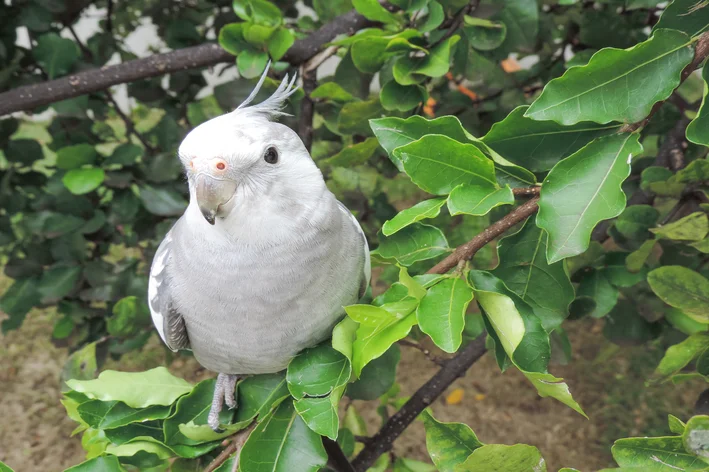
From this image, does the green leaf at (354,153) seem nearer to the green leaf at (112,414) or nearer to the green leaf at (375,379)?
the green leaf at (375,379)

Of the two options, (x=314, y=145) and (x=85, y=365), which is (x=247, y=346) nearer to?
(x=85, y=365)

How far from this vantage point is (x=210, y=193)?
0.62 meters

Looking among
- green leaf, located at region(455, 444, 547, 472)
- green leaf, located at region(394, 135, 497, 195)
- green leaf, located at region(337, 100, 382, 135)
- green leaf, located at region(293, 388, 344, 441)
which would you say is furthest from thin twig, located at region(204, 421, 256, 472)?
green leaf, located at region(337, 100, 382, 135)

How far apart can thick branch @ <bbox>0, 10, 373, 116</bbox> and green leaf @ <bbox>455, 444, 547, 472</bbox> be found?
0.70 meters

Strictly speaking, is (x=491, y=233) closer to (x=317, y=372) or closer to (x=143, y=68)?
(x=317, y=372)

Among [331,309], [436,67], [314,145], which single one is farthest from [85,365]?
[436,67]

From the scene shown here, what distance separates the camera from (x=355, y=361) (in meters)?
0.59

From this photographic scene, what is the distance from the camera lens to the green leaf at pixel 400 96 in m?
0.87

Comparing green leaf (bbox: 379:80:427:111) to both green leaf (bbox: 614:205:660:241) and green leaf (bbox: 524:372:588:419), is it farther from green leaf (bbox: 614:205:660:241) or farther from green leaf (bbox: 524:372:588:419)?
green leaf (bbox: 524:372:588:419)

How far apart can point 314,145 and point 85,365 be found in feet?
2.05

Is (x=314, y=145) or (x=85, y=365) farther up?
(x=314, y=145)

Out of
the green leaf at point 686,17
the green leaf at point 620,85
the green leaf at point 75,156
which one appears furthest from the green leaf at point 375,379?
the green leaf at point 75,156

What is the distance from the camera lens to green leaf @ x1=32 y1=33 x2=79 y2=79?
1.14 m

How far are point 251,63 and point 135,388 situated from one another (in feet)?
1.72
